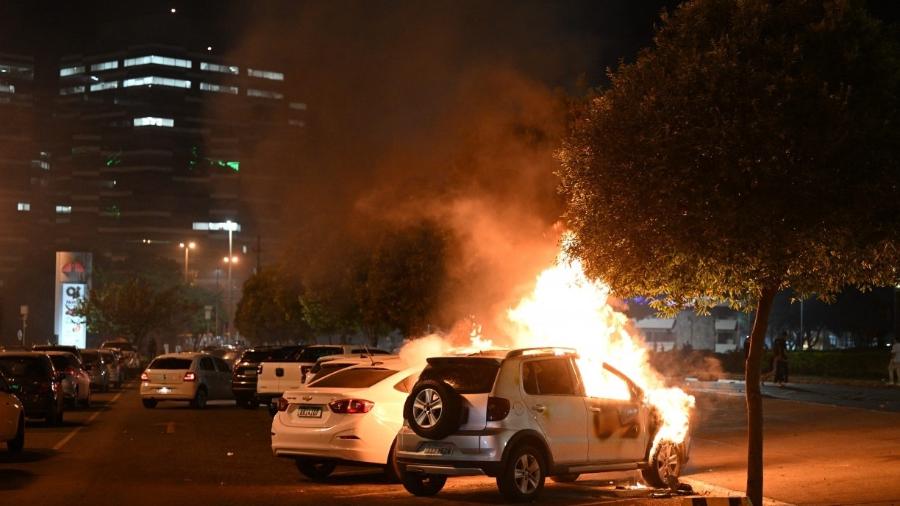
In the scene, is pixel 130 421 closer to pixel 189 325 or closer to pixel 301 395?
pixel 301 395

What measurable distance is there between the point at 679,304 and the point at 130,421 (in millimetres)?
17654

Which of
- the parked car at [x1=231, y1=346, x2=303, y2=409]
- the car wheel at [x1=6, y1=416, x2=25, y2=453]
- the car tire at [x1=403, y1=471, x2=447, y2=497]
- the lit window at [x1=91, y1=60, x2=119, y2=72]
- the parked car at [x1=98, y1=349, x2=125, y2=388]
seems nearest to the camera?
the car tire at [x1=403, y1=471, x2=447, y2=497]

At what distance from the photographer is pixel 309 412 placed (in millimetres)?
15289

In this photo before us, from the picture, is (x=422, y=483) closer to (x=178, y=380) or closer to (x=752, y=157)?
(x=752, y=157)

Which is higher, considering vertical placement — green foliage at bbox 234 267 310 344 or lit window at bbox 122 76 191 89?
lit window at bbox 122 76 191 89

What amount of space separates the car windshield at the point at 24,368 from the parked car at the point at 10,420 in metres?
5.83

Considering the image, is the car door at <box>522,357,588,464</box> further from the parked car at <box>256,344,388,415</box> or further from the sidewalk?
the parked car at <box>256,344,388,415</box>

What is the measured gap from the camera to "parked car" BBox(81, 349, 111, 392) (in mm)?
42281

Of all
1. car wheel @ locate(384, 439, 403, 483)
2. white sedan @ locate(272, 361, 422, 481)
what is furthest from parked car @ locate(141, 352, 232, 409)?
car wheel @ locate(384, 439, 403, 483)

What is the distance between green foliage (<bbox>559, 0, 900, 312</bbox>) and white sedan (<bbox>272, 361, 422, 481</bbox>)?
395 cm

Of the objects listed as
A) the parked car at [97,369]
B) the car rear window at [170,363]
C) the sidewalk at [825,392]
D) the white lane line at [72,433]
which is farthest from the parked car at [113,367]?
the sidewalk at [825,392]

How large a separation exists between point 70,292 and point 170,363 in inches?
2589

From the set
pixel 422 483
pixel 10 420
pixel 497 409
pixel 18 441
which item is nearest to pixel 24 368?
pixel 18 441

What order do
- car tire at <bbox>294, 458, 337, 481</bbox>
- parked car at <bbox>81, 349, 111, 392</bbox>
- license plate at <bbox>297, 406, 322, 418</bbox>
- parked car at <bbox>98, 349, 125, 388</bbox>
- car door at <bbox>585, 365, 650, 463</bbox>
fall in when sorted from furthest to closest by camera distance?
parked car at <bbox>98, 349, 125, 388</bbox>
parked car at <bbox>81, 349, 111, 392</bbox>
car tire at <bbox>294, 458, 337, 481</bbox>
license plate at <bbox>297, 406, 322, 418</bbox>
car door at <bbox>585, 365, 650, 463</bbox>
